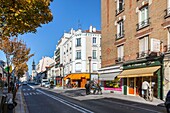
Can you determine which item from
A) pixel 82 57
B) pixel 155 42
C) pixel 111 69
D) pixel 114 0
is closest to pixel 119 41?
pixel 111 69

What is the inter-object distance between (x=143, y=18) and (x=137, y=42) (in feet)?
8.09

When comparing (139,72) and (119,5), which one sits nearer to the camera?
(139,72)

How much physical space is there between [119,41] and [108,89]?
6.89m

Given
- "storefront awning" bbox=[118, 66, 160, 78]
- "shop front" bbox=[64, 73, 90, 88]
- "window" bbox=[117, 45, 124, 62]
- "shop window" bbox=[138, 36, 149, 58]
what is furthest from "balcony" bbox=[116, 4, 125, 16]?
"shop front" bbox=[64, 73, 90, 88]

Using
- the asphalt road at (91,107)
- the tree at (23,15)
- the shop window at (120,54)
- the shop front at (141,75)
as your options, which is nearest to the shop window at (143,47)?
the shop front at (141,75)

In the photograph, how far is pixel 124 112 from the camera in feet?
42.5

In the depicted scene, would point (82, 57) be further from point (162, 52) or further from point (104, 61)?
point (162, 52)

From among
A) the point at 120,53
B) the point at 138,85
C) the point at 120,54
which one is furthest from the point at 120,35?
the point at 138,85

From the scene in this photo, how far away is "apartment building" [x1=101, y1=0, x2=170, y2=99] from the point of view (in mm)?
21078

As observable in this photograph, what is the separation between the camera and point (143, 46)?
2428 cm

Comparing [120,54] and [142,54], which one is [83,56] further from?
[142,54]

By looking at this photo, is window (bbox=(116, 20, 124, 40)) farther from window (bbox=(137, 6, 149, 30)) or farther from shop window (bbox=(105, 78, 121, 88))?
shop window (bbox=(105, 78, 121, 88))

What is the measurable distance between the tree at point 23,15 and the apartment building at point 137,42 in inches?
573

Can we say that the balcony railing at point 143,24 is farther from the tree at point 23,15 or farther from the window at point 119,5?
the tree at point 23,15
